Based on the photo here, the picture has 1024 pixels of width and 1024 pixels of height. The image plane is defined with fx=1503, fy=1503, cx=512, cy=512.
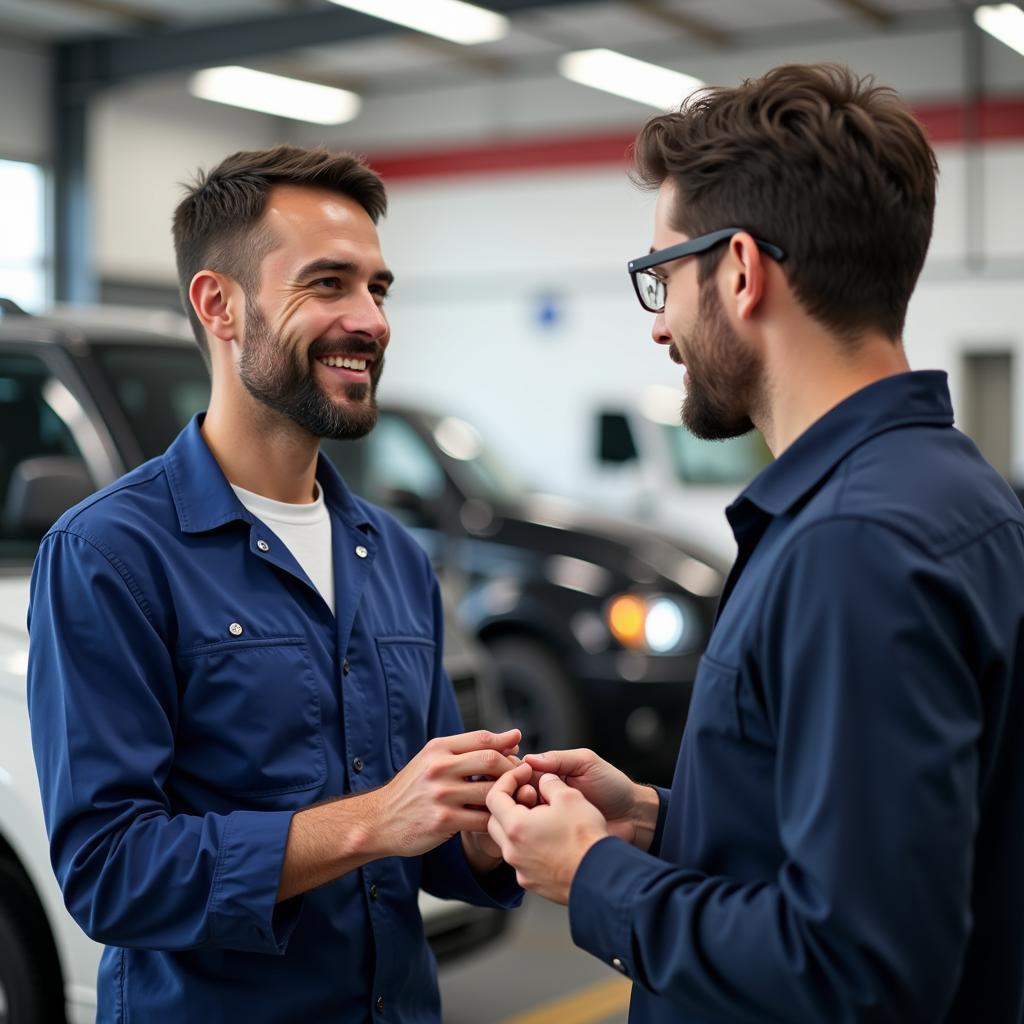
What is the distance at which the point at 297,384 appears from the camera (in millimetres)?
2424

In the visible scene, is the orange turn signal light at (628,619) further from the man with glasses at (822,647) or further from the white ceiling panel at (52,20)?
the white ceiling panel at (52,20)

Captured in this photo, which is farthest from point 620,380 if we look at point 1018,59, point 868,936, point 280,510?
point 868,936

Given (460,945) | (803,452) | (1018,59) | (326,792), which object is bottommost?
(460,945)

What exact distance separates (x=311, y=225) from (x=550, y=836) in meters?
Answer: 1.19

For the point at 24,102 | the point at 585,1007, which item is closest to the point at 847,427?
the point at 585,1007

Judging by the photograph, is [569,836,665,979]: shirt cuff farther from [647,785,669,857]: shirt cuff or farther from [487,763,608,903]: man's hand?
[647,785,669,857]: shirt cuff

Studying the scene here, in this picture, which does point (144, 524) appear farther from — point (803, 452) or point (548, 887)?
point (803, 452)

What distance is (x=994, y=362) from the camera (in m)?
13.3

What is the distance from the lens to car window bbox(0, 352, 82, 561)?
4227mm

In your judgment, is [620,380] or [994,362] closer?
[994,362]

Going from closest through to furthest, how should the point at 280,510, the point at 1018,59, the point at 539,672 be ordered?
the point at 280,510 → the point at 539,672 → the point at 1018,59

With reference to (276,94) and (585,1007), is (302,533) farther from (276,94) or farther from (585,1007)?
(276,94)

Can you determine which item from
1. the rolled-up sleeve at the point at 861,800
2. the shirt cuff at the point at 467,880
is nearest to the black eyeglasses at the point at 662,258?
the rolled-up sleeve at the point at 861,800

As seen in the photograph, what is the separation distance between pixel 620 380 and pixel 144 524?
12.8m
